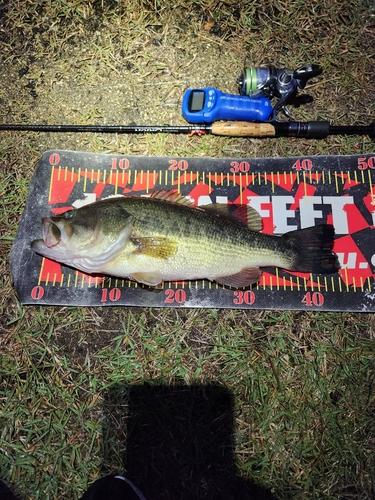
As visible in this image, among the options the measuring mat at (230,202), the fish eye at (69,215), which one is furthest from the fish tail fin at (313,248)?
the fish eye at (69,215)

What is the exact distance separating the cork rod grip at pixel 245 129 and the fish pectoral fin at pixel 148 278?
1.59 metres

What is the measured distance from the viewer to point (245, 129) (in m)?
3.76

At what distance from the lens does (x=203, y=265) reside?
3.31m

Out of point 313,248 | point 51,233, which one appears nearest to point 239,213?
point 313,248

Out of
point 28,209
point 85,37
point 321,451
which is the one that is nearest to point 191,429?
point 321,451

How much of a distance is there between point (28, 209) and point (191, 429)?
258 cm

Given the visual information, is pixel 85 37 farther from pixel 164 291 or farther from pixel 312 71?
pixel 164 291

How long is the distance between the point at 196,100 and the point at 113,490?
3643mm

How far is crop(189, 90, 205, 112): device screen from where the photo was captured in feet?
12.5

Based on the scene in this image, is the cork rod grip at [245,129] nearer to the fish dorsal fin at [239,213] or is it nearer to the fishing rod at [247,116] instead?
the fishing rod at [247,116]

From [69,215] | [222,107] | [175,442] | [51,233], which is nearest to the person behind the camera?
[51,233]

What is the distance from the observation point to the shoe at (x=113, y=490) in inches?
125

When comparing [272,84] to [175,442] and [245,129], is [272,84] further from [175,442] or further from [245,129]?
[175,442]

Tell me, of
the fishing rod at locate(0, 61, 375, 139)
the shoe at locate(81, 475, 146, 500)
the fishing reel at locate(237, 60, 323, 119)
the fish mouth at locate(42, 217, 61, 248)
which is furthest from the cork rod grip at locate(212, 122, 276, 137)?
the shoe at locate(81, 475, 146, 500)
